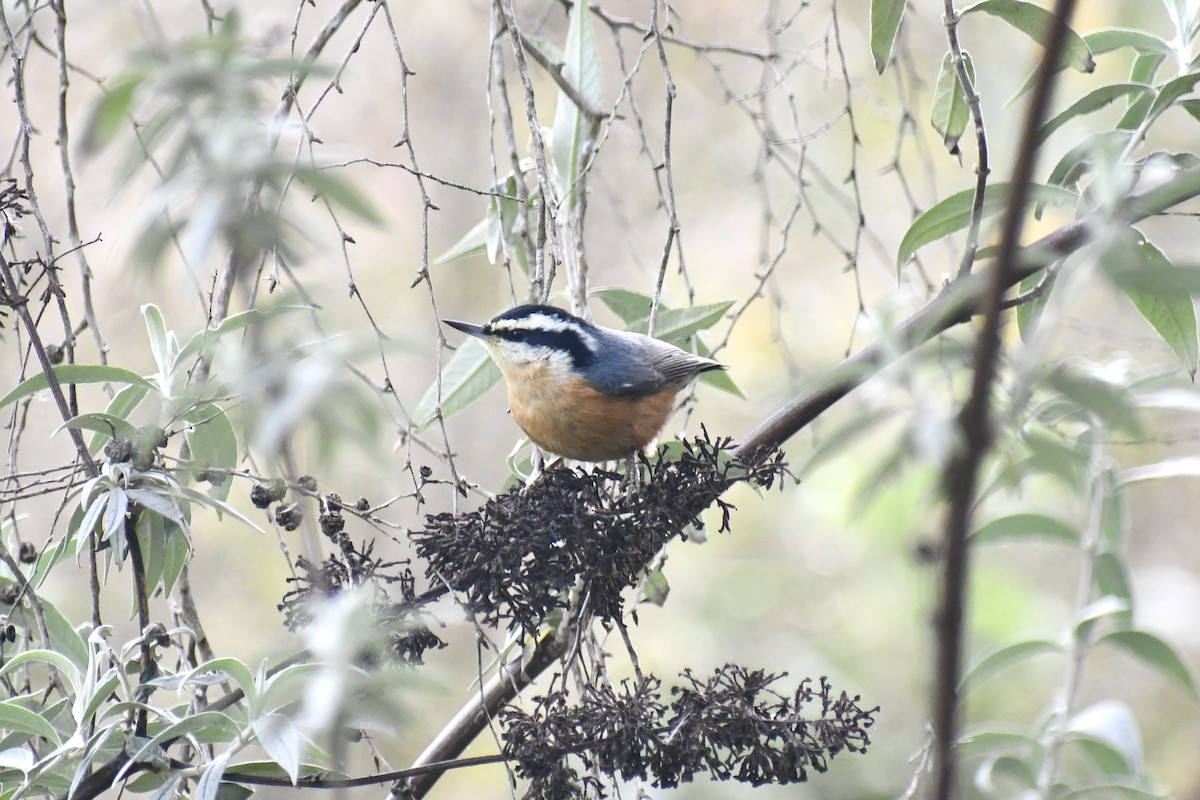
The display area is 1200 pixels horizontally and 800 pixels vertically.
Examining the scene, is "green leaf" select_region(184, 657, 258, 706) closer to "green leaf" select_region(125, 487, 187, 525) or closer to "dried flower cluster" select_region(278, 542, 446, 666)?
"dried flower cluster" select_region(278, 542, 446, 666)

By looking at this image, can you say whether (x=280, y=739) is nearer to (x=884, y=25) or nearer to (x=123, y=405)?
(x=123, y=405)

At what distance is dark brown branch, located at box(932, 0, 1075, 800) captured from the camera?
814mm

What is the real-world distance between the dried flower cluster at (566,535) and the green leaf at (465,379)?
0.85 meters

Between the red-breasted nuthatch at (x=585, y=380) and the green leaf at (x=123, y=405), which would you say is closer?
the green leaf at (x=123, y=405)

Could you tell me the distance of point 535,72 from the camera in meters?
6.18

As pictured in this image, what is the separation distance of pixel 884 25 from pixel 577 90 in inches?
35.3

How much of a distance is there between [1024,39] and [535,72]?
13.8 ft

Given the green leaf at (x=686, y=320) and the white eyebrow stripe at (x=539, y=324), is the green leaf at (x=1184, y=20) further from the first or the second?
the white eyebrow stripe at (x=539, y=324)

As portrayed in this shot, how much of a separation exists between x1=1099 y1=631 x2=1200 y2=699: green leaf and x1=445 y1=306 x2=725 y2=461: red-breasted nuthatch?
1.40 meters

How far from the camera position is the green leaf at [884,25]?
267cm

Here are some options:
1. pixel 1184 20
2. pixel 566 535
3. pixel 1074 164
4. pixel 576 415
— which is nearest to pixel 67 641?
pixel 566 535

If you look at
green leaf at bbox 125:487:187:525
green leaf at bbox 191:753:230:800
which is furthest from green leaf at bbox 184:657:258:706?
green leaf at bbox 125:487:187:525

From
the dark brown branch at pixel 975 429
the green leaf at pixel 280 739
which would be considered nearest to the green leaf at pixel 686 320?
the green leaf at pixel 280 739

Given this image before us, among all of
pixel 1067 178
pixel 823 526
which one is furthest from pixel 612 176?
pixel 1067 178
